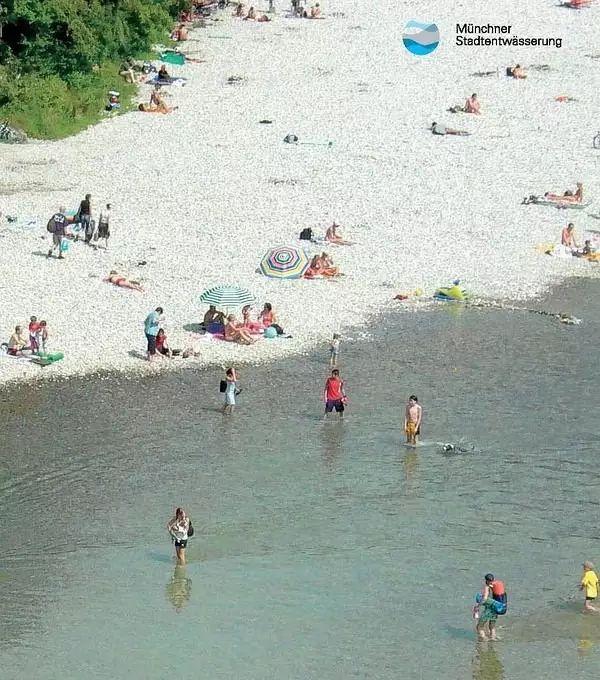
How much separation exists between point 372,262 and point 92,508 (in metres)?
18.8

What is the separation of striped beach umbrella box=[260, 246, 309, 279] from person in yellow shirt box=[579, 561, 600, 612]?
1952cm

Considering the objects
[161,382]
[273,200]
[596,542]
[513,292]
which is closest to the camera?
[596,542]

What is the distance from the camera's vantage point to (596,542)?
1204 inches

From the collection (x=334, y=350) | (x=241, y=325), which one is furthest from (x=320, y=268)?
(x=334, y=350)

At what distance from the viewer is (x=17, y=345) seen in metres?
38.3

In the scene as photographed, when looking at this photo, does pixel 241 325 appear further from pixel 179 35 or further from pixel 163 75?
pixel 179 35

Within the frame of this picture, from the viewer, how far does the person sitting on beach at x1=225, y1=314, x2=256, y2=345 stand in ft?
133

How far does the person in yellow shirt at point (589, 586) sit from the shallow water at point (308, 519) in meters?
0.26

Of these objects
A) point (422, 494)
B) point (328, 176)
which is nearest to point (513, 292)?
point (328, 176)

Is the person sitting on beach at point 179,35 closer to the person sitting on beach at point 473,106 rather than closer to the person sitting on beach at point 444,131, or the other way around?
the person sitting on beach at point 473,106

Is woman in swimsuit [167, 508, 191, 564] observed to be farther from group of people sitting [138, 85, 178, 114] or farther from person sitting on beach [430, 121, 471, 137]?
group of people sitting [138, 85, 178, 114]

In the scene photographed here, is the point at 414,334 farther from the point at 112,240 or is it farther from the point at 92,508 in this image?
the point at 92,508

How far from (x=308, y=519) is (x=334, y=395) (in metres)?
5.52

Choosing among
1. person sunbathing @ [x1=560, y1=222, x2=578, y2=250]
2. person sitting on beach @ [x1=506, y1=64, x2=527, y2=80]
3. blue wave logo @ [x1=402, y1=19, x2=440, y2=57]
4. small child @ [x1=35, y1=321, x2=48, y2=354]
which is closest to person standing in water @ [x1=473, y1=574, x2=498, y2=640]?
small child @ [x1=35, y1=321, x2=48, y2=354]
